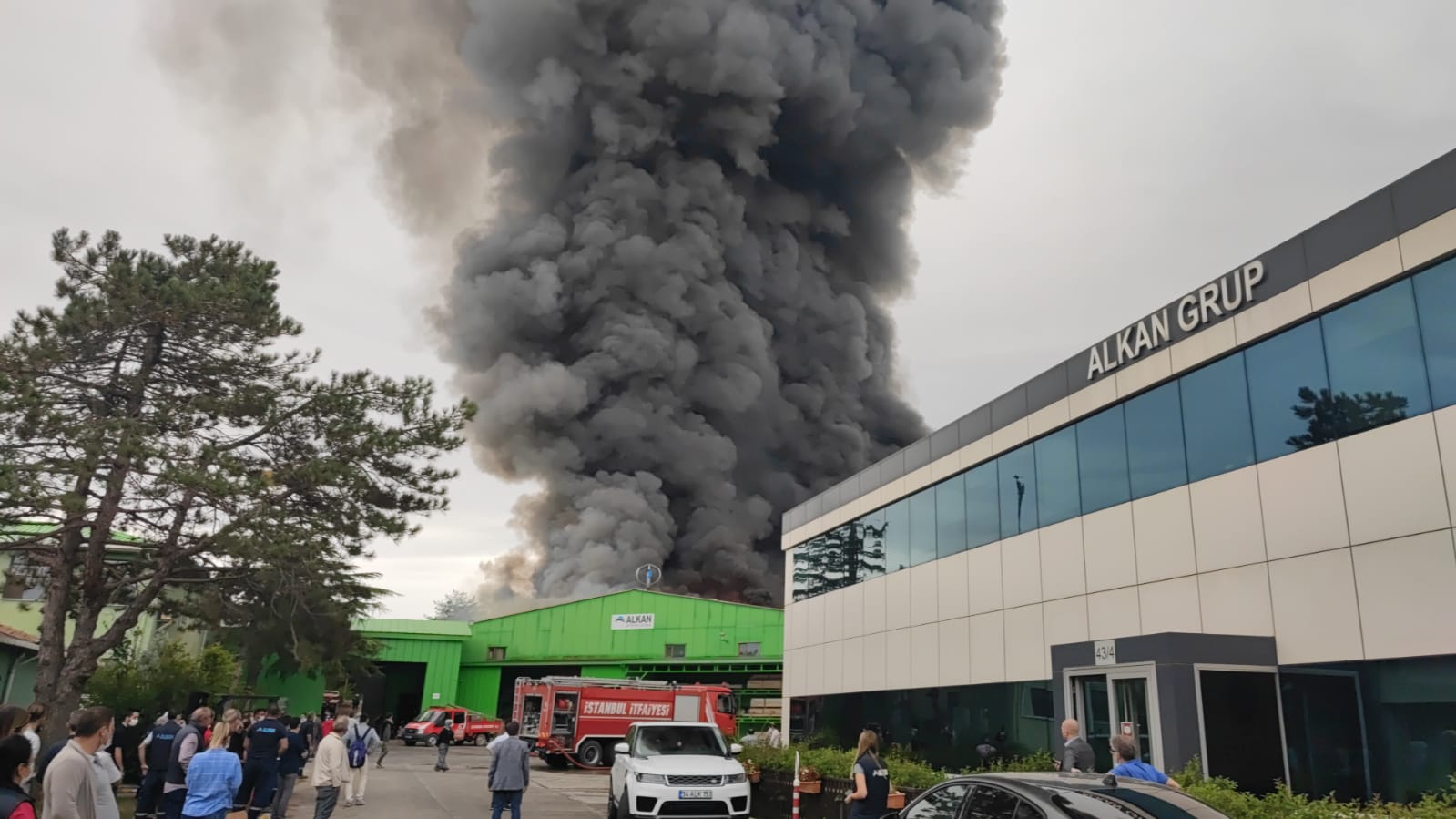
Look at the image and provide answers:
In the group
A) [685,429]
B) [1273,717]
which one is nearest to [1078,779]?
[1273,717]

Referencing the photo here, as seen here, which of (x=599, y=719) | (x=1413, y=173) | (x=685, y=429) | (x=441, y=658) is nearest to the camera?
(x=1413, y=173)

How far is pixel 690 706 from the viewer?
30.5m

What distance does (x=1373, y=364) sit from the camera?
10.8 metres

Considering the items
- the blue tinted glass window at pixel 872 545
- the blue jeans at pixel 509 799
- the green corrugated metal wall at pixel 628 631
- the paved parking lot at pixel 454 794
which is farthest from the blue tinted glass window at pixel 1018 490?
the green corrugated metal wall at pixel 628 631

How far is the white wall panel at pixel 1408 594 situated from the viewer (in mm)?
9578

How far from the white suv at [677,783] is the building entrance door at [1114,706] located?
495 centimetres

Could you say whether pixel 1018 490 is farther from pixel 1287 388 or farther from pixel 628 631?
pixel 628 631

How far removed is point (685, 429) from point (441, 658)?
22.6 meters

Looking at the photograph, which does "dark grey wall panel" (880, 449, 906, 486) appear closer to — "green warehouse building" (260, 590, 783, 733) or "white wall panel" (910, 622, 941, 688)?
"white wall panel" (910, 622, 941, 688)

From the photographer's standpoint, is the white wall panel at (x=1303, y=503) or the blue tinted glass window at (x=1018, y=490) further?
the blue tinted glass window at (x=1018, y=490)

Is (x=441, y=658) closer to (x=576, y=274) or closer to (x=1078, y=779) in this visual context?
(x=576, y=274)

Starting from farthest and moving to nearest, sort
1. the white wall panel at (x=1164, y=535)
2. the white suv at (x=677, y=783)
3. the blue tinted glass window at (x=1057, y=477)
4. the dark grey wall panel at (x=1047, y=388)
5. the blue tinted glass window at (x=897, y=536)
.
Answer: the blue tinted glass window at (x=897, y=536) < the dark grey wall panel at (x=1047, y=388) < the blue tinted glass window at (x=1057, y=477) < the white wall panel at (x=1164, y=535) < the white suv at (x=677, y=783)

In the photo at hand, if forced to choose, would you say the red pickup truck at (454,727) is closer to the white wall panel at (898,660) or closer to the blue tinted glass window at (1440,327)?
the white wall panel at (898,660)

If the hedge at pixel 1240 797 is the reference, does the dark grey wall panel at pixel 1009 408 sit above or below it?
above
